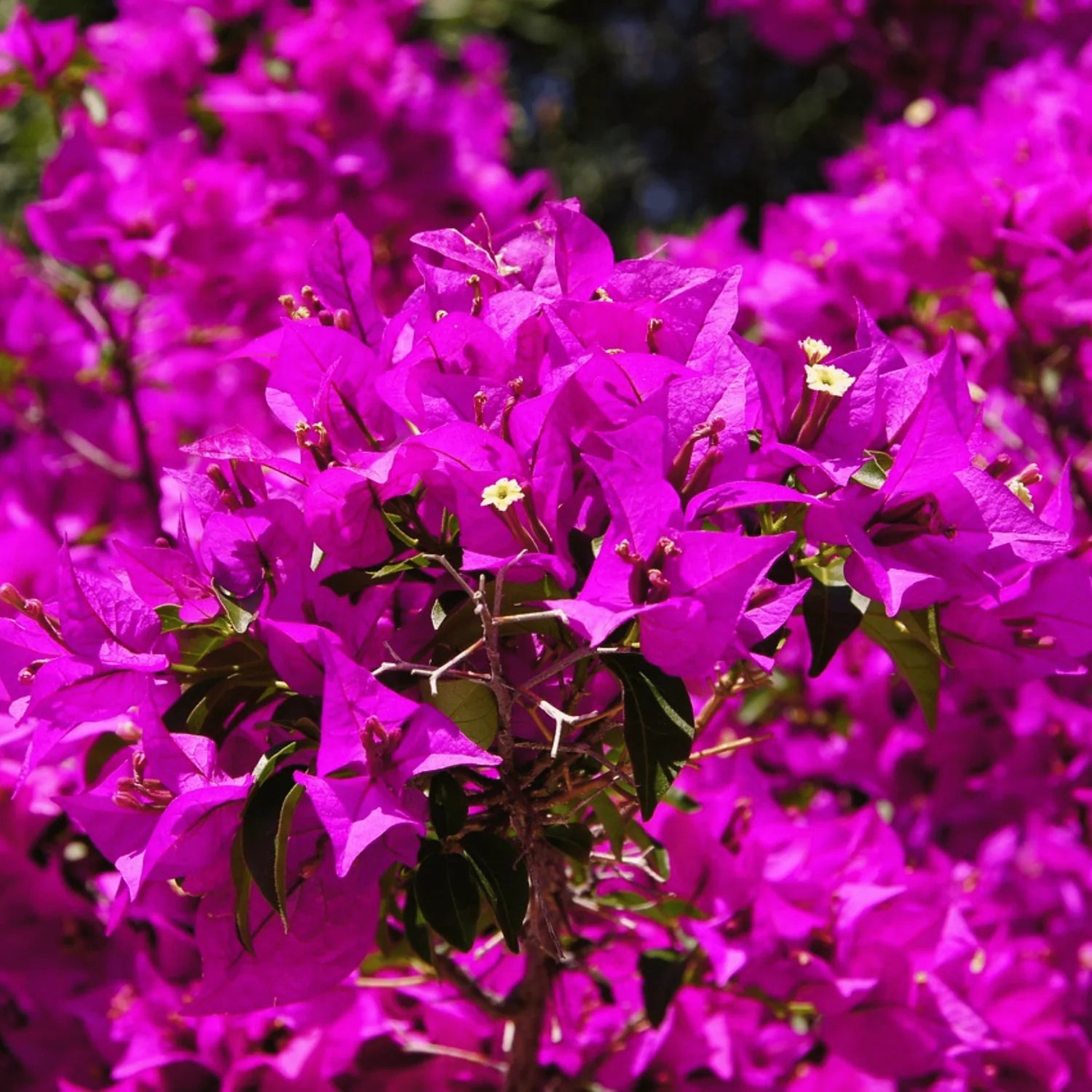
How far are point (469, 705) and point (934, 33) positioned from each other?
209 cm

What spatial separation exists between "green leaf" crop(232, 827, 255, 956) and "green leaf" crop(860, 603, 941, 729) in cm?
37

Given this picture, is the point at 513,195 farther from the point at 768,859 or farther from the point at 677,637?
the point at 677,637

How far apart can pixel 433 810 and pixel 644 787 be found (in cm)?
11

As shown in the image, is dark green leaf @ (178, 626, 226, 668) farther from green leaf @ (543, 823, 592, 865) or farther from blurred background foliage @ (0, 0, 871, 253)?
blurred background foliage @ (0, 0, 871, 253)

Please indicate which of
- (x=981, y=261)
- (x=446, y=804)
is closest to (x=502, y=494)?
(x=446, y=804)

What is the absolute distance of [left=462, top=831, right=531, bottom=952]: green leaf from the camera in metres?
0.67

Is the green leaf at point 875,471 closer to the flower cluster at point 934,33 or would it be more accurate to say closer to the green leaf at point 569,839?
the green leaf at point 569,839

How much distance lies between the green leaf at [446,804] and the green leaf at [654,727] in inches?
3.7

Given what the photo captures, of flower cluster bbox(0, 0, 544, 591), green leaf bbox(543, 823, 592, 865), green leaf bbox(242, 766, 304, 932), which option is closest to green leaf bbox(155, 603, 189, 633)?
green leaf bbox(242, 766, 304, 932)

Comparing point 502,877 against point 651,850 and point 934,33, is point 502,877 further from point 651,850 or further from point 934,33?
point 934,33

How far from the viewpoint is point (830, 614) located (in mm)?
723

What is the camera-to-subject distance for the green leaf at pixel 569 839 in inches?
29.0

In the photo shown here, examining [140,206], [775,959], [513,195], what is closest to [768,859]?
[775,959]

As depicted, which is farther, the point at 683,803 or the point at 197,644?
the point at 683,803
